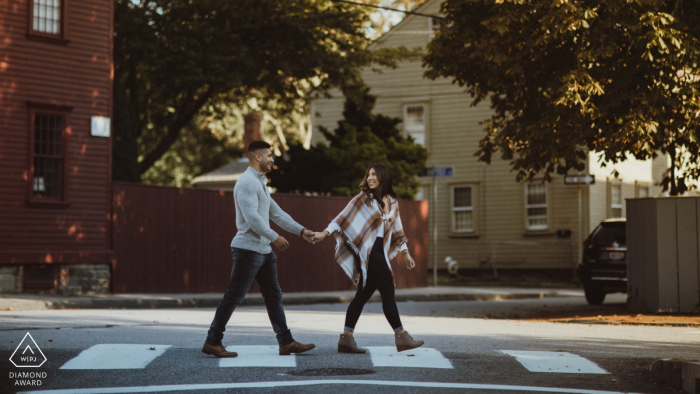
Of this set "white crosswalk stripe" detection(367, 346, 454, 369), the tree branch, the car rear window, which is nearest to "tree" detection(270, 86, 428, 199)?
the tree branch

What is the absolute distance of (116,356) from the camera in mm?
8164

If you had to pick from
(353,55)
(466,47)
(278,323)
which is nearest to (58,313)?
(278,323)

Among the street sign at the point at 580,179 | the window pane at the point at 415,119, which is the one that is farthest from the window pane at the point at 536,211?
the street sign at the point at 580,179

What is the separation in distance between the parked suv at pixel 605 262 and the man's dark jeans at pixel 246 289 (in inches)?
422

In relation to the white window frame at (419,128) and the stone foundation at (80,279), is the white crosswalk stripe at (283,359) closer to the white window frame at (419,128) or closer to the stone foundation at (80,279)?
the stone foundation at (80,279)

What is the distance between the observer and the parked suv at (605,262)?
1775 centimetres

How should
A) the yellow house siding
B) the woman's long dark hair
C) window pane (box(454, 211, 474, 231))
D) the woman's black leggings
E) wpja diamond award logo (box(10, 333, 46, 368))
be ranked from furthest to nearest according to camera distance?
window pane (box(454, 211, 474, 231)) → the yellow house siding → the woman's long dark hair → the woman's black leggings → wpja diamond award logo (box(10, 333, 46, 368))

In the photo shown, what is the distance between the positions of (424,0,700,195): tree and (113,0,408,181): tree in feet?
33.2

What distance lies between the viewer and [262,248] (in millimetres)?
8609

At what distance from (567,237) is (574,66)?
17821mm

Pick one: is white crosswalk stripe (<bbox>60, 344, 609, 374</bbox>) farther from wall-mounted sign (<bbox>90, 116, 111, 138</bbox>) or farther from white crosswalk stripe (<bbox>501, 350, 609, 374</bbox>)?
wall-mounted sign (<bbox>90, 116, 111, 138</bbox>)

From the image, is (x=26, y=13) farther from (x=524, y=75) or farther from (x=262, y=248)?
(x=262, y=248)

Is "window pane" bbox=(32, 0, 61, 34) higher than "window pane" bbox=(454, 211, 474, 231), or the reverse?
"window pane" bbox=(32, 0, 61, 34)

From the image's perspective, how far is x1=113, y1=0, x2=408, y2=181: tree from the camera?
24.2 m
